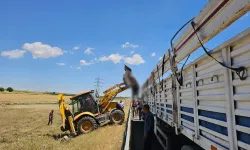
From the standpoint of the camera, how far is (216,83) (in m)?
3.03

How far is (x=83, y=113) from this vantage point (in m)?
15.0

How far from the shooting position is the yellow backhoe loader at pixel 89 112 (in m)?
14.6

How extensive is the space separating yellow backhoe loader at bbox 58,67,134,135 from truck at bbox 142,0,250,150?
34.7 ft

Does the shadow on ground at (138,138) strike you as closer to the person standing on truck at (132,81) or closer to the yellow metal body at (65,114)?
the person standing on truck at (132,81)

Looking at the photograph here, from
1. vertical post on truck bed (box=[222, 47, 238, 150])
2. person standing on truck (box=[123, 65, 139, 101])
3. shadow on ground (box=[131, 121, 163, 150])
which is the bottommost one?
shadow on ground (box=[131, 121, 163, 150])

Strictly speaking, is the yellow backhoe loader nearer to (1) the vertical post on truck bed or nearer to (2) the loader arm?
(2) the loader arm

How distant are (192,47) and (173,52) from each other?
4.11 feet

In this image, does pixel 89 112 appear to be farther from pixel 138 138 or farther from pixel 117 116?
pixel 138 138

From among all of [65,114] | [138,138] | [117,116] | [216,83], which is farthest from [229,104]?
[117,116]

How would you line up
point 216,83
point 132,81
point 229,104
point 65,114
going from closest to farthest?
1. point 229,104
2. point 216,83
3. point 65,114
4. point 132,81

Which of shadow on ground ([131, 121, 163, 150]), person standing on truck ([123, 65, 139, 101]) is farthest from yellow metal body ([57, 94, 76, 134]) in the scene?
shadow on ground ([131, 121, 163, 150])

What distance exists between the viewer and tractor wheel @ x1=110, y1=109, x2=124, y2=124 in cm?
Answer: 1632

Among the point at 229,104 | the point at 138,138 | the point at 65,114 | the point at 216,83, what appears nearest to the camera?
the point at 229,104

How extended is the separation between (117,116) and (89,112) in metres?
1.90
